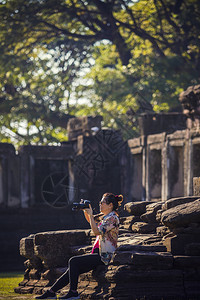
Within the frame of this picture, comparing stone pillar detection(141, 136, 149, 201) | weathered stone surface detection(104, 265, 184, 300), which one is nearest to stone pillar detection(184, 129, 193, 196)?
stone pillar detection(141, 136, 149, 201)

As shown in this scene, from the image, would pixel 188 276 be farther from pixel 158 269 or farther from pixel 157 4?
pixel 157 4

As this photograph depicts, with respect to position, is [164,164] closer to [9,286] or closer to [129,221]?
[129,221]

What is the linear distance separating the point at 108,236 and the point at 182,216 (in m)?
1.06

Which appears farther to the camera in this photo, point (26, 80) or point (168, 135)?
point (26, 80)

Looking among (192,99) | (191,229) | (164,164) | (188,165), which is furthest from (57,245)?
(164,164)

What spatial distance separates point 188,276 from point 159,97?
68.2 feet

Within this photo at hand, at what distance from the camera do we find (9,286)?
1221 centimetres

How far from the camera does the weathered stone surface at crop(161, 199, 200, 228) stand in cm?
938

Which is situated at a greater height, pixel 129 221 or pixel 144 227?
pixel 129 221

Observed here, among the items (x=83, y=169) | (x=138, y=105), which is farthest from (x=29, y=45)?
(x=83, y=169)

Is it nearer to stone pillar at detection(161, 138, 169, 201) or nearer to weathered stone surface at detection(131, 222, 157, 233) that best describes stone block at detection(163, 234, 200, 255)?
weathered stone surface at detection(131, 222, 157, 233)

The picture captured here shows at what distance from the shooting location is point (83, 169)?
2256 centimetres

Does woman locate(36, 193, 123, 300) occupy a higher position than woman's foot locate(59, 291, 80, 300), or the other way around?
woman locate(36, 193, 123, 300)

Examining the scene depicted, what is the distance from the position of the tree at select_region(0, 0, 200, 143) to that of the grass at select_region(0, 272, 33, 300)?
1435 cm
